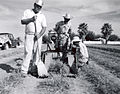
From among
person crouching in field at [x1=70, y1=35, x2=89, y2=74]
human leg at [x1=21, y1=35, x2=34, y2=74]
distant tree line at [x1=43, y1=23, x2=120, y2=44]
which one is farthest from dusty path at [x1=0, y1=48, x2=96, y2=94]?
distant tree line at [x1=43, y1=23, x2=120, y2=44]

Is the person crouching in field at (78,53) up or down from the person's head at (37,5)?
down

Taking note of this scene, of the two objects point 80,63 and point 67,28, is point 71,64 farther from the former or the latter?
point 67,28

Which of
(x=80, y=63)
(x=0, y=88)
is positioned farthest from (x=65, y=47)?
(x=0, y=88)

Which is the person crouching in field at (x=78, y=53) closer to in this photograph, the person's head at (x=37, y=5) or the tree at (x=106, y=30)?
the person's head at (x=37, y=5)

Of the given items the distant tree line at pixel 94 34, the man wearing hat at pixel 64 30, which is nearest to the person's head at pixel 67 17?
the man wearing hat at pixel 64 30

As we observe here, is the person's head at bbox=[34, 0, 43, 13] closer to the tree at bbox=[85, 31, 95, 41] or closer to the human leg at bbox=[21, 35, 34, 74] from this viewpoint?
the human leg at bbox=[21, 35, 34, 74]

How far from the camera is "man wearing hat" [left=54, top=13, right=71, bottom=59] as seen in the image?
11.1m

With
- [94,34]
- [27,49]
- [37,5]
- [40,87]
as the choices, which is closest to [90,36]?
[94,34]

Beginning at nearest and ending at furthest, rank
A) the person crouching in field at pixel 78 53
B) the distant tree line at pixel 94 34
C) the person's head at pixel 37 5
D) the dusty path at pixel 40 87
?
the dusty path at pixel 40 87 → the person's head at pixel 37 5 → the person crouching in field at pixel 78 53 → the distant tree line at pixel 94 34

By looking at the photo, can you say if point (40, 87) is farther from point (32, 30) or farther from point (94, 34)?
point (94, 34)

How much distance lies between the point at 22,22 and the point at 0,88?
2.92 metres

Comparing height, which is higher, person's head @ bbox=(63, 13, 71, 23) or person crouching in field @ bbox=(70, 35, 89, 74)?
person's head @ bbox=(63, 13, 71, 23)

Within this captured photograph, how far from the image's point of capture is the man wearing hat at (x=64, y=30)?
11.1 meters

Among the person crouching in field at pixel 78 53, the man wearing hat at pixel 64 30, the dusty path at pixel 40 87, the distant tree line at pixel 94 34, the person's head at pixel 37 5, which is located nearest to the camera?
the dusty path at pixel 40 87
